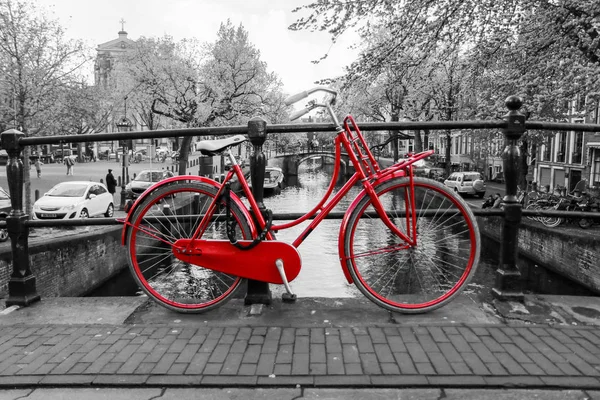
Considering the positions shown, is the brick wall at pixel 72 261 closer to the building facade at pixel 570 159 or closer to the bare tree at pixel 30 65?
the bare tree at pixel 30 65

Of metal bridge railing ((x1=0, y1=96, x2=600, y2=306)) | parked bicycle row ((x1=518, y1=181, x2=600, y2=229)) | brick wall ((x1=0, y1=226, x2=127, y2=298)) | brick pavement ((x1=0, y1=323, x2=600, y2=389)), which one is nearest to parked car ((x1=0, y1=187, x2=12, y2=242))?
brick wall ((x1=0, y1=226, x2=127, y2=298))

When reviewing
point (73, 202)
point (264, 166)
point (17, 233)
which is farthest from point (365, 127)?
point (73, 202)

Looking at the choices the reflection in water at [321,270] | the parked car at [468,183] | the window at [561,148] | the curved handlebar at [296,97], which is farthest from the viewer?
the window at [561,148]

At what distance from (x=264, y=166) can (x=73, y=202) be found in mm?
15976

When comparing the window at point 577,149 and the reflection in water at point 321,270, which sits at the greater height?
the window at point 577,149

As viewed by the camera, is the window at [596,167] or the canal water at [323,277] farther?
the window at [596,167]

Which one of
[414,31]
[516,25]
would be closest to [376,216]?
[414,31]

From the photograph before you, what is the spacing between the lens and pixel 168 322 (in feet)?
9.81

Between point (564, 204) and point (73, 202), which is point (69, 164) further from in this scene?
point (564, 204)

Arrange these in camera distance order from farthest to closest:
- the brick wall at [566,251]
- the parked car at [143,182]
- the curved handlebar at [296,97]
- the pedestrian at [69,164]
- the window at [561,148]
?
1. the pedestrian at [69,164]
2. the window at [561,148]
3. the parked car at [143,182]
4. the brick wall at [566,251]
5. the curved handlebar at [296,97]

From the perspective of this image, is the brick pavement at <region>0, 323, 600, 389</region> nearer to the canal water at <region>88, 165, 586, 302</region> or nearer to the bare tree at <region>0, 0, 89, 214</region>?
the canal water at <region>88, 165, 586, 302</region>

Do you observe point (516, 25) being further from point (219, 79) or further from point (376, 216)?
point (219, 79)

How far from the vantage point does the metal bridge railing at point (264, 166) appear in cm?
314

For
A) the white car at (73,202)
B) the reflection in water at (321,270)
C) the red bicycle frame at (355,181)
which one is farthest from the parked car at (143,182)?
the red bicycle frame at (355,181)
